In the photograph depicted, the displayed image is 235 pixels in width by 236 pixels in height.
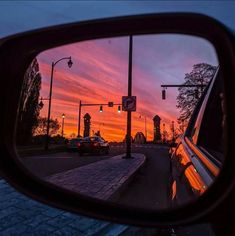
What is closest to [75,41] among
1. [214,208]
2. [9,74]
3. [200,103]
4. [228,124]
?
[9,74]

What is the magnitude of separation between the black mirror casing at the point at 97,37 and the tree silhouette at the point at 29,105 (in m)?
0.09

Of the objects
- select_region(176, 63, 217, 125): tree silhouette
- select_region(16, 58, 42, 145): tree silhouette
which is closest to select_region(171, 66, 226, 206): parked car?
select_region(176, 63, 217, 125): tree silhouette

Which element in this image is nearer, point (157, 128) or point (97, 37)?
point (97, 37)

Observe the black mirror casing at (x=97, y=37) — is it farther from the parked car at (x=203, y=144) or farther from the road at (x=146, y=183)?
the parked car at (x=203, y=144)

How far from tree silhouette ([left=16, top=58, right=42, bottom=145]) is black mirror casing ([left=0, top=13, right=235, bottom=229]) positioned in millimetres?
86

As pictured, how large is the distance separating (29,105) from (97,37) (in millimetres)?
594

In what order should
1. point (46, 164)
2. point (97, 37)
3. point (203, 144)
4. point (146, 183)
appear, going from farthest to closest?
point (146, 183), point (46, 164), point (203, 144), point (97, 37)

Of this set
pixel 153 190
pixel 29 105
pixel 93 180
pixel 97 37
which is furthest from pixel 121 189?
pixel 97 37

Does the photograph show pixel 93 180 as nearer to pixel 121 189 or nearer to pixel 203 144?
pixel 121 189

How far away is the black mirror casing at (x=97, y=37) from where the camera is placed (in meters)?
1.14

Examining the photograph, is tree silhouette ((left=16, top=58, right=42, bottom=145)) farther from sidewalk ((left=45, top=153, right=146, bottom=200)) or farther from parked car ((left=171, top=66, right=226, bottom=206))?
parked car ((left=171, top=66, right=226, bottom=206))

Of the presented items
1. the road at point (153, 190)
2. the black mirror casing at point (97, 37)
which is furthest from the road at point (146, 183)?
the black mirror casing at point (97, 37)

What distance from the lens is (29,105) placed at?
203cm

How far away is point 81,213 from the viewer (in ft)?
4.64
